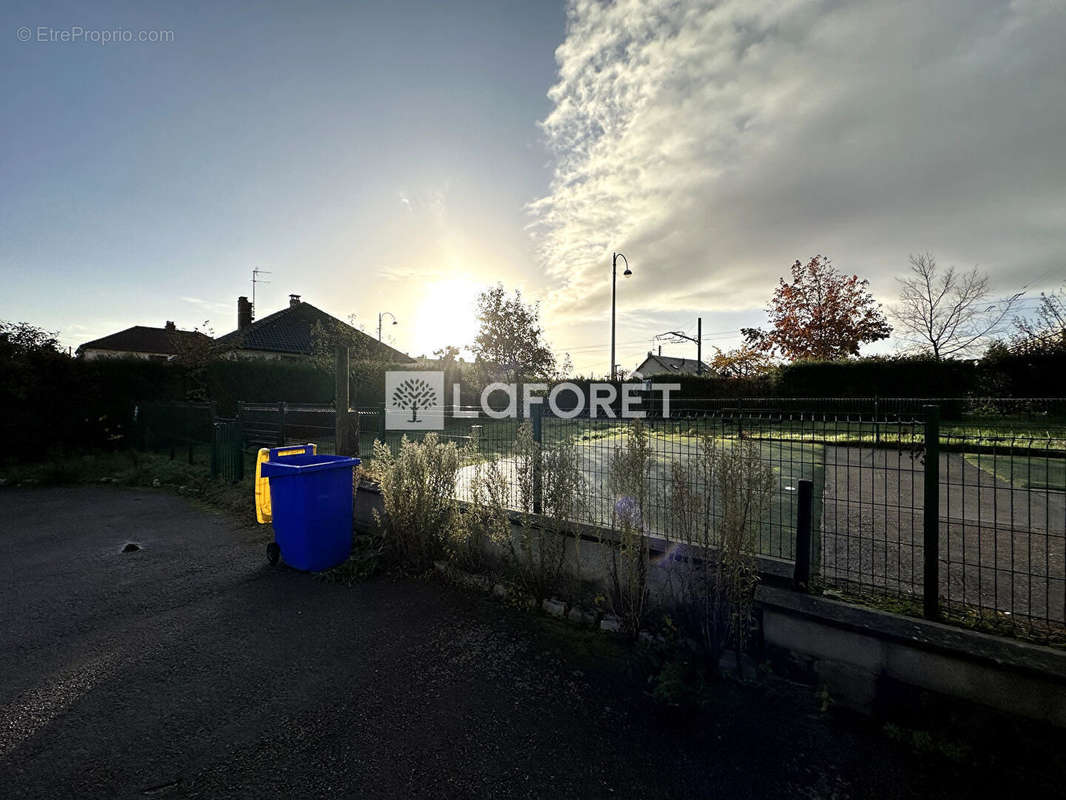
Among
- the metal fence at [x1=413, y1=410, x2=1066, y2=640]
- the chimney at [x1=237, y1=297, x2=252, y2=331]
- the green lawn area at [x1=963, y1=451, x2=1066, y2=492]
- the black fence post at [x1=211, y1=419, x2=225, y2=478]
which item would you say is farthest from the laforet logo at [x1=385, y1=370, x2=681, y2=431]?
the chimney at [x1=237, y1=297, x2=252, y2=331]

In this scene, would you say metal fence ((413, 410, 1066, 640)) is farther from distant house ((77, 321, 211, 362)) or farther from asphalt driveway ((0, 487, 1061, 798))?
distant house ((77, 321, 211, 362))

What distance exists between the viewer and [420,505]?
431 cm

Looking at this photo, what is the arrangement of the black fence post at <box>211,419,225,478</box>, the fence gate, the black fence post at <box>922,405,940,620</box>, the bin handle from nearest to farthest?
the black fence post at <box>922,405,940,620</box> < the bin handle < the fence gate < the black fence post at <box>211,419,225,478</box>

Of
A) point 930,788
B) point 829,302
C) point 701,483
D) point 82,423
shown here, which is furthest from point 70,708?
point 829,302

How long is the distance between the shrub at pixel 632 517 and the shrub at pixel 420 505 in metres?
1.76

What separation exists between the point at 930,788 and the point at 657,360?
223 ft

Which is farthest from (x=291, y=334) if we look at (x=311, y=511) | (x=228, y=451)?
(x=311, y=511)

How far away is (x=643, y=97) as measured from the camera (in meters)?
6.59

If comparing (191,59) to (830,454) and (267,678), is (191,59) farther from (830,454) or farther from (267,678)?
(830,454)

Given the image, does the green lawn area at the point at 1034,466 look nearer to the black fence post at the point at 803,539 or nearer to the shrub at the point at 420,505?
the black fence post at the point at 803,539

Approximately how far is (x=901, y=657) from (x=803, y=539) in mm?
698

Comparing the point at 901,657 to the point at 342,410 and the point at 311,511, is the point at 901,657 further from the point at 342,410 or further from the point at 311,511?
the point at 342,410

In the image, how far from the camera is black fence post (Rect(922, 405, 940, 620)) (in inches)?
98.3

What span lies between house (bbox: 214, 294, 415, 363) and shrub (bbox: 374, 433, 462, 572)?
17.9 metres
